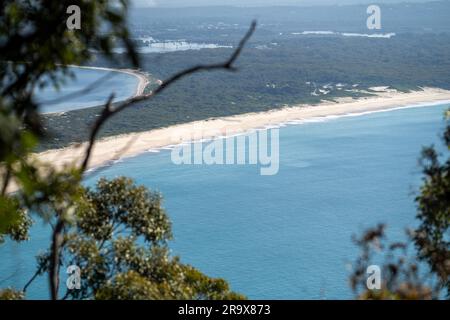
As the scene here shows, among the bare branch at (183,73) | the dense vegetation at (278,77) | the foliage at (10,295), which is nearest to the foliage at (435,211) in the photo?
the bare branch at (183,73)

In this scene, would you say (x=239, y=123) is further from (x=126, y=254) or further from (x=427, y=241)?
(x=427, y=241)

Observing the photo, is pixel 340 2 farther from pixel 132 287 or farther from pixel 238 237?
pixel 132 287

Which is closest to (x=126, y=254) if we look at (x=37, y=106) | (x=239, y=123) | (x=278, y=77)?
(x=37, y=106)

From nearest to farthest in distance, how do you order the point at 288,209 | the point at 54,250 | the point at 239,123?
the point at 54,250, the point at 288,209, the point at 239,123

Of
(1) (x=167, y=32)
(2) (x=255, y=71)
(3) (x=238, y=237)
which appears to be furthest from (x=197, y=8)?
(3) (x=238, y=237)

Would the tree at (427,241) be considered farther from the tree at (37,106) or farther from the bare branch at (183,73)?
the bare branch at (183,73)

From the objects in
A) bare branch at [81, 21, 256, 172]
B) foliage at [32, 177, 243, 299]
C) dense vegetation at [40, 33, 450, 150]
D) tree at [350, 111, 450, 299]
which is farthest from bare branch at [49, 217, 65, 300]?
dense vegetation at [40, 33, 450, 150]
